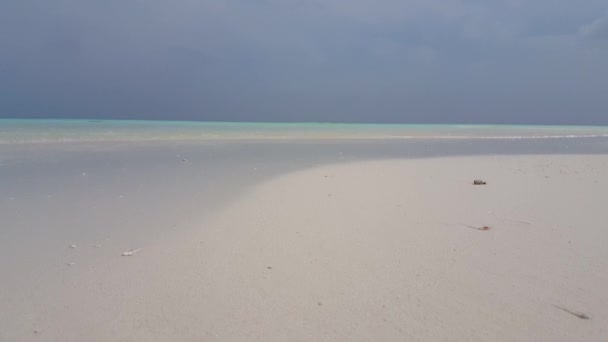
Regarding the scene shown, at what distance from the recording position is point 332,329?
188 cm

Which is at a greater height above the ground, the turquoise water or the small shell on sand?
the small shell on sand

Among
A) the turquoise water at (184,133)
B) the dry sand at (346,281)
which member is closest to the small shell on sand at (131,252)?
the dry sand at (346,281)

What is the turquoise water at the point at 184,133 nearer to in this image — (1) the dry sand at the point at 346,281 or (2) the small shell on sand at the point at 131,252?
(2) the small shell on sand at the point at 131,252

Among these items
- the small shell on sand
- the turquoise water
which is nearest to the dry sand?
the small shell on sand

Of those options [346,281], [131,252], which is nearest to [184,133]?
[131,252]

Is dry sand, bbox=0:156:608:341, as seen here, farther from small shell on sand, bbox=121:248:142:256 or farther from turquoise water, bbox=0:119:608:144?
turquoise water, bbox=0:119:608:144

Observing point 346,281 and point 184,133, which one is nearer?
point 346,281

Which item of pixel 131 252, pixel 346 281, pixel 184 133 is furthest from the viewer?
pixel 184 133

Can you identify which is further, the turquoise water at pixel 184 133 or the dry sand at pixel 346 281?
the turquoise water at pixel 184 133

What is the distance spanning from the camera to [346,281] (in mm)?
2420

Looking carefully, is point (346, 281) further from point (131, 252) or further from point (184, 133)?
point (184, 133)

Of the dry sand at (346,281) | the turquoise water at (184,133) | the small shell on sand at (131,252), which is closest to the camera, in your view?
the dry sand at (346,281)

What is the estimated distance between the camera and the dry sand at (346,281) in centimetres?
188

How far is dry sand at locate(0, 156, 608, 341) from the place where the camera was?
188 cm
